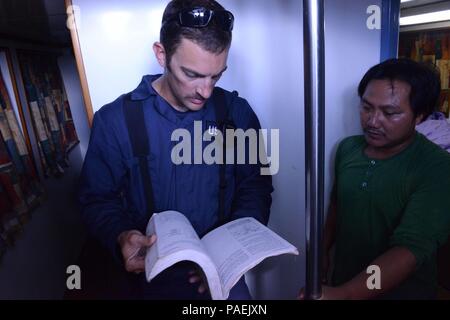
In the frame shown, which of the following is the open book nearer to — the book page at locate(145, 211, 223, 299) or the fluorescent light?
the book page at locate(145, 211, 223, 299)

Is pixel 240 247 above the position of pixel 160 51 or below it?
below

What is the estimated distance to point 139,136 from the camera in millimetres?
877

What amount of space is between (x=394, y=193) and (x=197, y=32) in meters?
0.69

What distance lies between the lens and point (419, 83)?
86 centimetres

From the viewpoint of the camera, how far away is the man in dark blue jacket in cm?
80

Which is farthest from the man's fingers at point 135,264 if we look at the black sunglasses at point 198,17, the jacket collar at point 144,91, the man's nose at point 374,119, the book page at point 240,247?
the man's nose at point 374,119

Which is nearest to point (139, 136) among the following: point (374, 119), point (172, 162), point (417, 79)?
point (172, 162)

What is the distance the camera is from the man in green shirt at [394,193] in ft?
2.49

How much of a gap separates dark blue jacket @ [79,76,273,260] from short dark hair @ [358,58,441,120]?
47 cm

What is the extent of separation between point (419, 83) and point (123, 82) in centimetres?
89

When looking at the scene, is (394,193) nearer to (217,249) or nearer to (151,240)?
(217,249)

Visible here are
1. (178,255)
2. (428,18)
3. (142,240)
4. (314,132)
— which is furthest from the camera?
(428,18)
